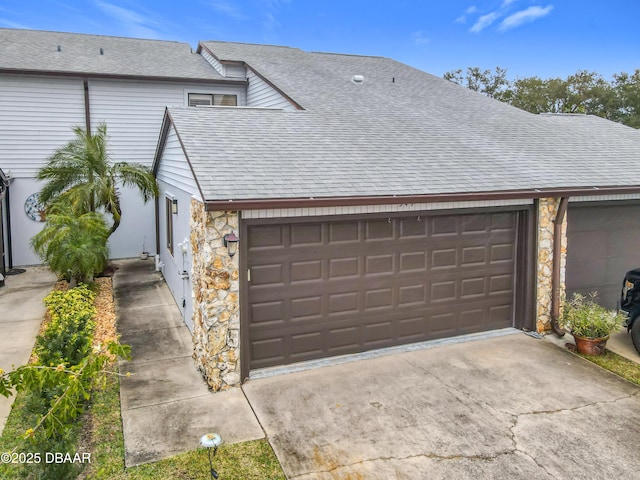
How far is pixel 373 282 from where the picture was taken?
7766 mm

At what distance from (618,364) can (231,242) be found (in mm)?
5883

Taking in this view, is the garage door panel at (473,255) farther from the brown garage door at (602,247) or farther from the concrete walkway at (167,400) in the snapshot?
the concrete walkway at (167,400)

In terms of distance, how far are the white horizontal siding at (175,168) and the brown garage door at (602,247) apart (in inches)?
257

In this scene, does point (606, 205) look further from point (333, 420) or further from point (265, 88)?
point (265, 88)

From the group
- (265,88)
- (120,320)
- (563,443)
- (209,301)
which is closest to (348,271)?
(209,301)

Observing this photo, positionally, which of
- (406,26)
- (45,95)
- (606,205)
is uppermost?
(406,26)

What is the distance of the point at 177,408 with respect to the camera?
613cm

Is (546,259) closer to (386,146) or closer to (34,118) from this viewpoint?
(386,146)

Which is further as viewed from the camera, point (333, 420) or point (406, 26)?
point (406, 26)

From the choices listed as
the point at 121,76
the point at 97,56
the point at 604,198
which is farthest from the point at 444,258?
the point at 97,56

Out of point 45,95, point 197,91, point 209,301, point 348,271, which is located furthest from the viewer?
point 197,91

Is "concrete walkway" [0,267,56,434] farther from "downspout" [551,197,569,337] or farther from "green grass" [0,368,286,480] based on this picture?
"downspout" [551,197,569,337]

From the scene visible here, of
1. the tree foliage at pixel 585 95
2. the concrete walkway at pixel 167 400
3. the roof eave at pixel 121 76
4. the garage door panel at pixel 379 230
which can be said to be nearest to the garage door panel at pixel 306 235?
the garage door panel at pixel 379 230

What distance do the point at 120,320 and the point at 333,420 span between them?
5.44m
